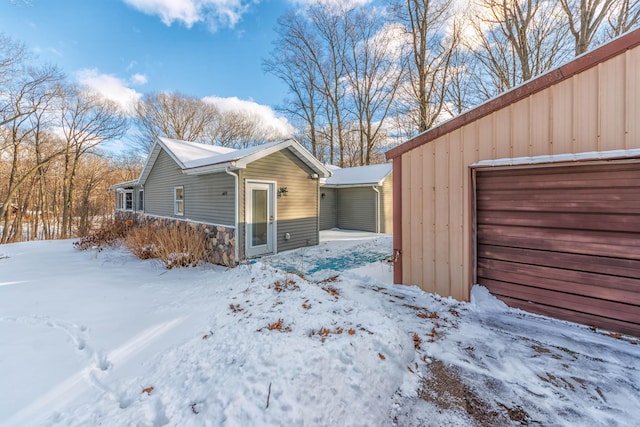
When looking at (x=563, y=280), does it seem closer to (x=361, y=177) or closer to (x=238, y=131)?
(x=361, y=177)

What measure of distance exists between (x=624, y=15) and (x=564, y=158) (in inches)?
430

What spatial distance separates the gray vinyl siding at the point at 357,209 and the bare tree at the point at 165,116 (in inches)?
685

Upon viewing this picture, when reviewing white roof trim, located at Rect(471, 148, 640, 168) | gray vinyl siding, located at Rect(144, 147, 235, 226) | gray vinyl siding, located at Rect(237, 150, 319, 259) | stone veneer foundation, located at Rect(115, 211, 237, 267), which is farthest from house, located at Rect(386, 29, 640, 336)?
gray vinyl siding, located at Rect(144, 147, 235, 226)

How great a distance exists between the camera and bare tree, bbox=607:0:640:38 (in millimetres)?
8734

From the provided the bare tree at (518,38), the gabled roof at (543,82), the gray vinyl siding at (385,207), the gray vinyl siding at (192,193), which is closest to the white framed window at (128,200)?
the gray vinyl siding at (192,193)

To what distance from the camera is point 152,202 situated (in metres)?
12.5

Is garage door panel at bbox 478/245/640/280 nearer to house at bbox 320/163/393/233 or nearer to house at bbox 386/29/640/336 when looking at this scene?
house at bbox 386/29/640/336

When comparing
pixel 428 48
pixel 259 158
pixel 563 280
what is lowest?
pixel 563 280

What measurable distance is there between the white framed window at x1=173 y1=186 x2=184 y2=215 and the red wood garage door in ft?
32.2

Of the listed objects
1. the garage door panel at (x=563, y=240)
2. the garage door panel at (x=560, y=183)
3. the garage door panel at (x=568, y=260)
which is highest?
the garage door panel at (x=560, y=183)

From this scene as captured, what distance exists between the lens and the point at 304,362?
2605 mm

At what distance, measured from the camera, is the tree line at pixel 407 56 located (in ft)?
34.6

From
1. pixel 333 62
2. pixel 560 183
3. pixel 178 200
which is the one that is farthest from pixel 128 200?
pixel 560 183

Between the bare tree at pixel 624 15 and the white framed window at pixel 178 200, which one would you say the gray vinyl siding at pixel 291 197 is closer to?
the white framed window at pixel 178 200
